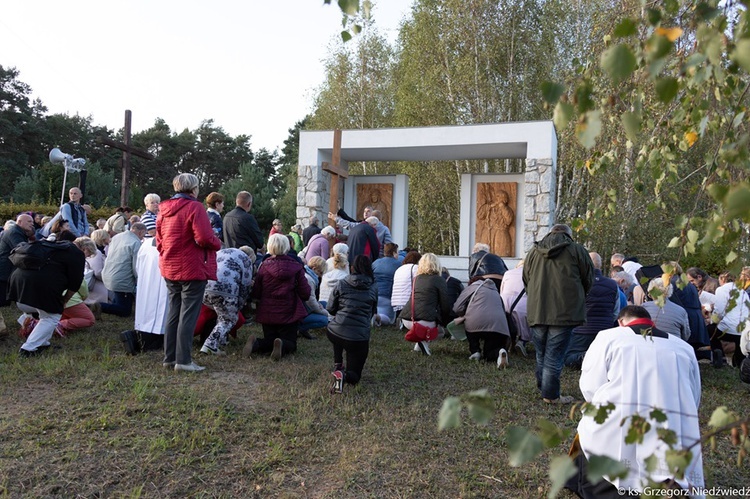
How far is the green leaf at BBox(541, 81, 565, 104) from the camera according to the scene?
115 cm

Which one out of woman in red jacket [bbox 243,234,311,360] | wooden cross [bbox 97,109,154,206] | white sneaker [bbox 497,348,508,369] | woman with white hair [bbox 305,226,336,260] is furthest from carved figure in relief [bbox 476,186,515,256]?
woman in red jacket [bbox 243,234,311,360]

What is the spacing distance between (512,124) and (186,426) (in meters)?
10.6

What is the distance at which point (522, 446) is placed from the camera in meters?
1.13

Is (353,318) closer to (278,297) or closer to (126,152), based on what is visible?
(278,297)

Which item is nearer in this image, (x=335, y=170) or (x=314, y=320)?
(x=314, y=320)

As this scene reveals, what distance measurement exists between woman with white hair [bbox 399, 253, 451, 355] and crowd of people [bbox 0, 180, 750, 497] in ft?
0.05

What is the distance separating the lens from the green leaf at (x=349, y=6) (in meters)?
1.50

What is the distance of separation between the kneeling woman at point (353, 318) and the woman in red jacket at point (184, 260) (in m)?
1.24

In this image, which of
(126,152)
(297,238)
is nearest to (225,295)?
(297,238)

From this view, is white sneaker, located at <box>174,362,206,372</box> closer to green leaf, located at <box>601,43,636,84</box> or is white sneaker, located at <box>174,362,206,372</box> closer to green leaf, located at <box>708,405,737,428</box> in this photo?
green leaf, located at <box>708,405,737,428</box>

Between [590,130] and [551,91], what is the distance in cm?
10

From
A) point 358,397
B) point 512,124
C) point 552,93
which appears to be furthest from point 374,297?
point 512,124

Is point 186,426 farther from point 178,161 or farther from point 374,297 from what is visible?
point 178,161

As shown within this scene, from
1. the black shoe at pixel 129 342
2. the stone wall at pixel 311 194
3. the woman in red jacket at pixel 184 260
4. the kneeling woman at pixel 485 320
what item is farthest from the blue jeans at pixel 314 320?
the stone wall at pixel 311 194
